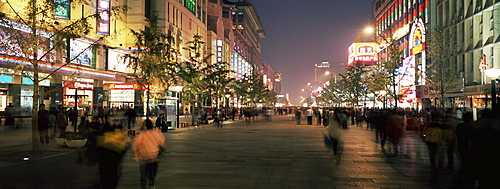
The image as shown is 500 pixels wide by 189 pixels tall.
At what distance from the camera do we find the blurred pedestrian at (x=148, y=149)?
24.0ft

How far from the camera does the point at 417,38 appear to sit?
5834 centimetres

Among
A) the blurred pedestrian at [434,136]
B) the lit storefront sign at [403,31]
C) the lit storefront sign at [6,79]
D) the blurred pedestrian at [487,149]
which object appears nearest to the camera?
the blurred pedestrian at [487,149]

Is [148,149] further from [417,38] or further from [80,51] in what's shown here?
[417,38]

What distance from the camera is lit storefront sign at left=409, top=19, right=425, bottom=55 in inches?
2152

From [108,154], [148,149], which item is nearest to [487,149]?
[148,149]

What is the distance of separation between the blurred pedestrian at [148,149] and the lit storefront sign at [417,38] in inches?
2105

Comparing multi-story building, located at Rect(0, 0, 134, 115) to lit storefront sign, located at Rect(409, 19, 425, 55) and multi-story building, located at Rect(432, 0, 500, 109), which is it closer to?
multi-story building, located at Rect(432, 0, 500, 109)

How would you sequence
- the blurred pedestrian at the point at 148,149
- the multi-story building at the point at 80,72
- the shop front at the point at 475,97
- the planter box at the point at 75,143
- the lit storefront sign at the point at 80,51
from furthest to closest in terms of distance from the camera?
1. the lit storefront sign at the point at 80,51
2. the shop front at the point at 475,97
3. the multi-story building at the point at 80,72
4. the planter box at the point at 75,143
5. the blurred pedestrian at the point at 148,149

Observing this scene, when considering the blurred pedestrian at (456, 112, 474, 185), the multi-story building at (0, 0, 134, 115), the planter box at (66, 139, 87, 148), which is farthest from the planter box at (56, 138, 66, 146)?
the multi-story building at (0, 0, 134, 115)

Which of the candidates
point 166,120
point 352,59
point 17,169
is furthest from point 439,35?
point 352,59

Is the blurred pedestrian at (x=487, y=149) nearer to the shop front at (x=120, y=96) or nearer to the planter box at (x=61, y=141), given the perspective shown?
the planter box at (x=61, y=141)

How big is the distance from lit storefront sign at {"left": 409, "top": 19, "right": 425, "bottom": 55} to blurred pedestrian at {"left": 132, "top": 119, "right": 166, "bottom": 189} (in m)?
53.5

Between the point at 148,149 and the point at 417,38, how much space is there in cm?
5882

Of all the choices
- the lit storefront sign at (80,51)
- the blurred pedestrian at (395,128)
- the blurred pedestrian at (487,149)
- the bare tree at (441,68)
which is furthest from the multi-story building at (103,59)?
the bare tree at (441,68)
